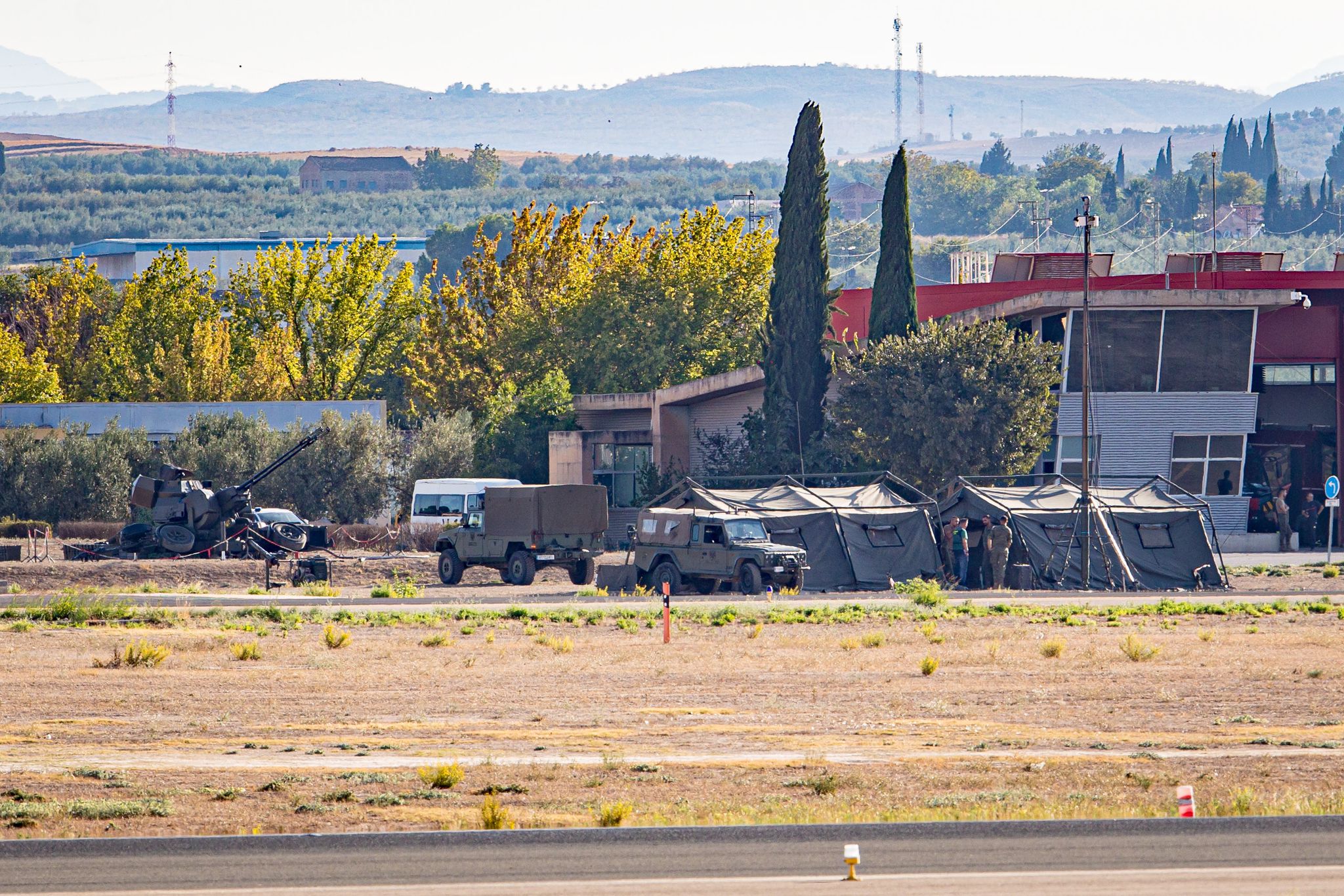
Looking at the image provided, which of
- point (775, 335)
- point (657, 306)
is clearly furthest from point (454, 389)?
point (775, 335)

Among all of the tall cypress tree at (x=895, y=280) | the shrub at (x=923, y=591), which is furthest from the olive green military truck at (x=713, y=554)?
the tall cypress tree at (x=895, y=280)

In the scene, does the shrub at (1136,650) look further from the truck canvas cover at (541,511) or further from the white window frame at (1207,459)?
the white window frame at (1207,459)

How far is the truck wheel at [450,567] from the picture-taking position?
41500 millimetres

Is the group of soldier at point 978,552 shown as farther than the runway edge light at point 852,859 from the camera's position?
Yes

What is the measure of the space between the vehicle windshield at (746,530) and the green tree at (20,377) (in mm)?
44573

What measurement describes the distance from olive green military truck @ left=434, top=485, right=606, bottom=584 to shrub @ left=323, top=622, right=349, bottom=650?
512 inches

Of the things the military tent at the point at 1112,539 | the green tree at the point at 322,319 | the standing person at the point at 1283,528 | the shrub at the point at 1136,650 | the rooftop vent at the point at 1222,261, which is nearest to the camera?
the shrub at the point at 1136,650

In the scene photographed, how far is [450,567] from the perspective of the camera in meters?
41.7

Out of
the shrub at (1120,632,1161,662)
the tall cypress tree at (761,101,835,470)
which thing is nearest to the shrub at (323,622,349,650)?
the shrub at (1120,632,1161,662)

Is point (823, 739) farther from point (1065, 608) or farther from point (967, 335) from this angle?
point (967, 335)

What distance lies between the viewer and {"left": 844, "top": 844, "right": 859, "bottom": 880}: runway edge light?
11.6 metres

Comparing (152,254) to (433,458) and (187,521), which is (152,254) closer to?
(433,458)

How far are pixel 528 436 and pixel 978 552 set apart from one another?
81.8 feet

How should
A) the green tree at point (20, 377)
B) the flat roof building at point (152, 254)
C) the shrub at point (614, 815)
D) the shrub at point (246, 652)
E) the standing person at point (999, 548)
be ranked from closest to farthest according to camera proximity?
the shrub at point (614, 815) → the shrub at point (246, 652) → the standing person at point (999, 548) → the green tree at point (20, 377) → the flat roof building at point (152, 254)
